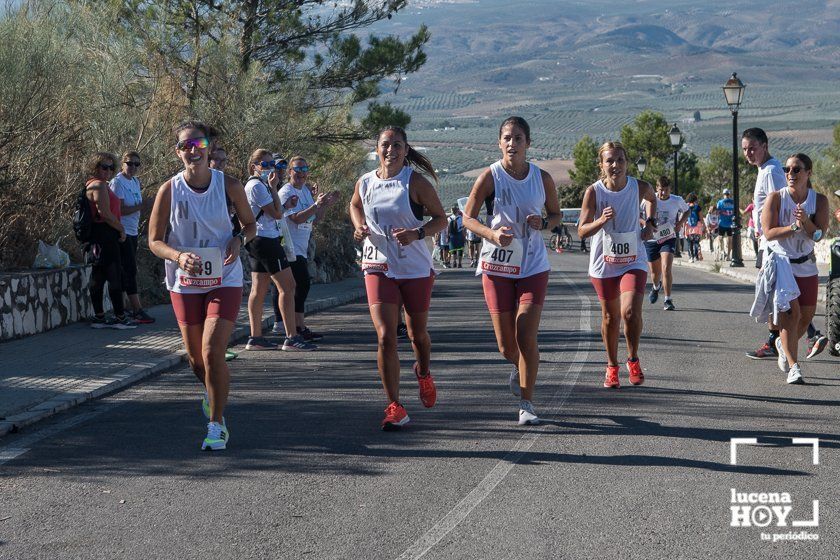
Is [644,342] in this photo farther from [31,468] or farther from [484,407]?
[31,468]

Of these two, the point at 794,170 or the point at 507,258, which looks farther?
the point at 794,170

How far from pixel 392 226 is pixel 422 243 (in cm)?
23

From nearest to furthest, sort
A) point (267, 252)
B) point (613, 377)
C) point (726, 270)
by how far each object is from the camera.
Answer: point (613, 377), point (267, 252), point (726, 270)

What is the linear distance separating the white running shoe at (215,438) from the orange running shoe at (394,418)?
105cm

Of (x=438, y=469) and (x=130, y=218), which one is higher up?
(x=130, y=218)

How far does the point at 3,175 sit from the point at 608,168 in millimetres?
8018

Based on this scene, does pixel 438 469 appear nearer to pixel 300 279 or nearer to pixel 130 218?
pixel 300 279

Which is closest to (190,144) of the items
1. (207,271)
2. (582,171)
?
(207,271)

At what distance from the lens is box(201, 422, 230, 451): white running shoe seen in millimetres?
8078

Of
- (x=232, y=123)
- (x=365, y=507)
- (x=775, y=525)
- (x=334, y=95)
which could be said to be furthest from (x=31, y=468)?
(x=334, y=95)

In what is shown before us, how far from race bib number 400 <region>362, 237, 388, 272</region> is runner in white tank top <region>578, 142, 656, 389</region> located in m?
2.26

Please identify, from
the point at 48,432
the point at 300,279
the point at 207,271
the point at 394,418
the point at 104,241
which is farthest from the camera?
the point at 104,241

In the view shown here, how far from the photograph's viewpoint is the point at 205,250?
8.09 metres

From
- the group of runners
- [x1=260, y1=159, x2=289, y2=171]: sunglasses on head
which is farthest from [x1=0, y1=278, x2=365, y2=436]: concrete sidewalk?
[x1=260, y1=159, x2=289, y2=171]: sunglasses on head
